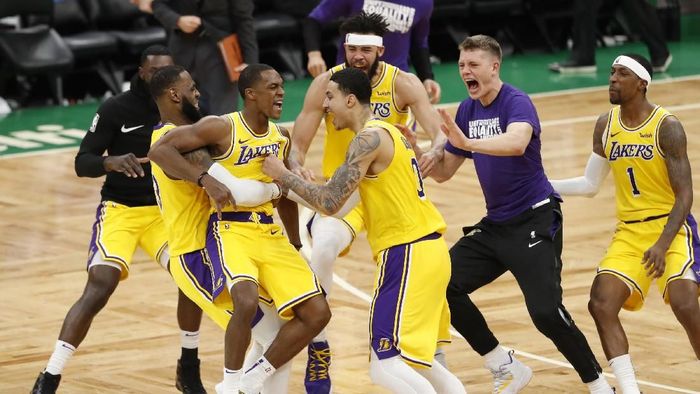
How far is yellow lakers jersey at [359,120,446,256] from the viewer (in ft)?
21.9

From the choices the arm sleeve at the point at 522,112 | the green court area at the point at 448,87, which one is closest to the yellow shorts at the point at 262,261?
the arm sleeve at the point at 522,112

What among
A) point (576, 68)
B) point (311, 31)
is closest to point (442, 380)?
point (311, 31)

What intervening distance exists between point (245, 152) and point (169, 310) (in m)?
2.75

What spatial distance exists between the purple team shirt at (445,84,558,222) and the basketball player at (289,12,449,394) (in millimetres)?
321

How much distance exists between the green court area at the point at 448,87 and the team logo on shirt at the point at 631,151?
828 cm

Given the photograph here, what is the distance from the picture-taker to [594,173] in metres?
7.63

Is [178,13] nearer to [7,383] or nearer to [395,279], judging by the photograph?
[7,383]

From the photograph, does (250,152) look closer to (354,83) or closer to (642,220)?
(354,83)

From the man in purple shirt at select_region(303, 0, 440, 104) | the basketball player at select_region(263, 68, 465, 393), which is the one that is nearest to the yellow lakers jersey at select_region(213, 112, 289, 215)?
the basketball player at select_region(263, 68, 465, 393)

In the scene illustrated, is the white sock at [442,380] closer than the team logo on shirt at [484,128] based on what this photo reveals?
Yes

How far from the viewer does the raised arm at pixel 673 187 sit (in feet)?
23.1

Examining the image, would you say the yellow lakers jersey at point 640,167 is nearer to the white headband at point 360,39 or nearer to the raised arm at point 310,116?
the white headband at point 360,39

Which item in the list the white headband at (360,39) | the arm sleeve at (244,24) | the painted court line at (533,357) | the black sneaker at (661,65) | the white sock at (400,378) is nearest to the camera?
the white sock at (400,378)

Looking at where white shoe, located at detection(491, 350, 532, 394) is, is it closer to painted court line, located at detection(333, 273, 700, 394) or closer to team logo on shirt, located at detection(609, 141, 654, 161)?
painted court line, located at detection(333, 273, 700, 394)
